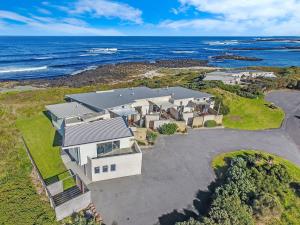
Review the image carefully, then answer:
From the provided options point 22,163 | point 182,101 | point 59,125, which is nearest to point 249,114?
point 182,101

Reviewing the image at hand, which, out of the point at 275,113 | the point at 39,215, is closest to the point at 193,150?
the point at 39,215

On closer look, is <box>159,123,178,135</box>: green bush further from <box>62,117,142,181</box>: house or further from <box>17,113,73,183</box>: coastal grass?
<box>17,113,73,183</box>: coastal grass

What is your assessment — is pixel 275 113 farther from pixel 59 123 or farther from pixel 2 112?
pixel 2 112

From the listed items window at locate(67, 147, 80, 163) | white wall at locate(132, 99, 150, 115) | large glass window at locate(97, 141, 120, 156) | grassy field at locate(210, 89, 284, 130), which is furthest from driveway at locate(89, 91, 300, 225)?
white wall at locate(132, 99, 150, 115)

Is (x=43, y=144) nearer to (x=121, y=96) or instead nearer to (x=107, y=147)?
(x=107, y=147)

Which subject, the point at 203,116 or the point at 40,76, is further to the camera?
the point at 40,76
